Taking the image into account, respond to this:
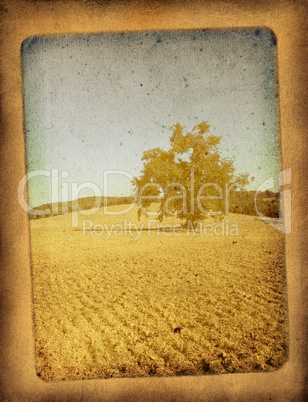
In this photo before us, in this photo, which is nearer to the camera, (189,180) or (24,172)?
(24,172)

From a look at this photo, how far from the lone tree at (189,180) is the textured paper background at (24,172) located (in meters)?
1.05

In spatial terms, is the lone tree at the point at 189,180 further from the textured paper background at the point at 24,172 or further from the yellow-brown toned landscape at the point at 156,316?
the textured paper background at the point at 24,172

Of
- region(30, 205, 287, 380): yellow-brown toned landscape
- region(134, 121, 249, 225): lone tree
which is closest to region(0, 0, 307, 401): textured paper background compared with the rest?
region(30, 205, 287, 380): yellow-brown toned landscape

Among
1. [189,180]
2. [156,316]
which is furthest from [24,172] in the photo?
[189,180]

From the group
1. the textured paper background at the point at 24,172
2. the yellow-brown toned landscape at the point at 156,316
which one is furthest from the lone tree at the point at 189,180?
the textured paper background at the point at 24,172

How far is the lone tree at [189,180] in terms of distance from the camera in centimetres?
300

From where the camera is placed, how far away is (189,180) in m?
4.00

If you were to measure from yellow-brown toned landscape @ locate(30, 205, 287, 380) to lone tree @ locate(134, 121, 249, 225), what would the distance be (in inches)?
16.6

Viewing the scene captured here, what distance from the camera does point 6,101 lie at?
1.92 metres

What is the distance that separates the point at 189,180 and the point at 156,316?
230cm

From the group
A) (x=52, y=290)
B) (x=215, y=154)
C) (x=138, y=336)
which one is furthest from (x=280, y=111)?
(x=52, y=290)

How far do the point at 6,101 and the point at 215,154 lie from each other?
257 centimetres

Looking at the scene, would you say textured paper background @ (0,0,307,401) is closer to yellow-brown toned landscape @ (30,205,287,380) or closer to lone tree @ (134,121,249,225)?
yellow-brown toned landscape @ (30,205,287,380)

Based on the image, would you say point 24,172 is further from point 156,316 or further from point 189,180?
point 189,180
